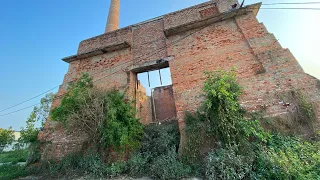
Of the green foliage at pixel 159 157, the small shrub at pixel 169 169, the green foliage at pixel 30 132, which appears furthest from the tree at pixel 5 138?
the small shrub at pixel 169 169

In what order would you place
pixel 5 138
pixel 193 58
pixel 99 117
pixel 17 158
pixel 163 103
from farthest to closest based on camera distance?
pixel 5 138, pixel 163 103, pixel 17 158, pixel 193 58, pixel 99 117

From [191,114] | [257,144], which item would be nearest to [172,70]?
[191,114]

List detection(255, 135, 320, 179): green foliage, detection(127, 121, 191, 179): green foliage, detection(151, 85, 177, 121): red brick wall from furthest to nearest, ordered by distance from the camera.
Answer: detection(151, 85, 177, 121): red brick wall, detection(127, 121, 191, 179): green foliage, detection(255, 135, 320, 179): green foliage

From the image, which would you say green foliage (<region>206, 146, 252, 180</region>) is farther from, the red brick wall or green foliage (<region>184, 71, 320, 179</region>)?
the red brick wall

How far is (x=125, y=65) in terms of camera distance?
25.3 feet

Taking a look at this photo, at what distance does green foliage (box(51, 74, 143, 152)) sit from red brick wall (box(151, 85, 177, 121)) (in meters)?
7.54

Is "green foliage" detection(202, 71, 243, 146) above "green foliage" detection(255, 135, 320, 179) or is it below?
above

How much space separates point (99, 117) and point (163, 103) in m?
8.80

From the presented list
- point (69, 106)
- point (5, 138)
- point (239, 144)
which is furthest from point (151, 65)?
point (5, 138)

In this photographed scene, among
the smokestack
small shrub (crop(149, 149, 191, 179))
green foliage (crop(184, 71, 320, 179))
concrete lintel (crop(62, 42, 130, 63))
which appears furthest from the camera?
the smokestack

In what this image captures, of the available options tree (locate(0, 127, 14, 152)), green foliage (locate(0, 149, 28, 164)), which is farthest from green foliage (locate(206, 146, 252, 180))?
tree (locate(0, 127, 14, 152))

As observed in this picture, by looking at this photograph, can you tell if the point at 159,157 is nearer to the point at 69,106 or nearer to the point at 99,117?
the point at 99,117

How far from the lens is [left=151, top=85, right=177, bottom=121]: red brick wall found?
13.2m

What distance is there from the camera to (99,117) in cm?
542
